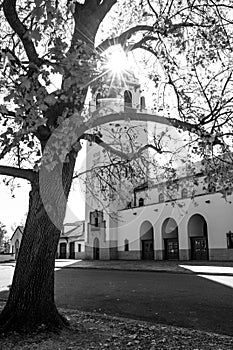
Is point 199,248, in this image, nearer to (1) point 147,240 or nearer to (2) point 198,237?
(2) point 198,237

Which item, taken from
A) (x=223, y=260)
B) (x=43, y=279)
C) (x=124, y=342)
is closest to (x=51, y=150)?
(x=43, y=279)

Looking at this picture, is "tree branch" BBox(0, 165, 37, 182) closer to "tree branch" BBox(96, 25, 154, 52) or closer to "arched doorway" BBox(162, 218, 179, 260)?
"tree branch" BBox(96, 25, 154, 52)

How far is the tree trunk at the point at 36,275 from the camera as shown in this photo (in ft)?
18.0

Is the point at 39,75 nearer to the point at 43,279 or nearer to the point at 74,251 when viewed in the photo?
the point at 43,279

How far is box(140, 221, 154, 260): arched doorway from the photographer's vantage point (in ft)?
120

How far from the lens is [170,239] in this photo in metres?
34.3

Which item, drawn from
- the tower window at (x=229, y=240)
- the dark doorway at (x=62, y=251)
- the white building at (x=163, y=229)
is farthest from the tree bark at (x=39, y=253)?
the dark doorway at (x=62, y=251)

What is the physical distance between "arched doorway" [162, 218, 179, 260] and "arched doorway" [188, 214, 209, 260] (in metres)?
1.97

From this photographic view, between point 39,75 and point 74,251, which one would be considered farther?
point 74,251

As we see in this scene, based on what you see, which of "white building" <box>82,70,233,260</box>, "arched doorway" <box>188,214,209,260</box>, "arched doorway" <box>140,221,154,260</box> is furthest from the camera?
"arched doorway" <box>140,221,154,260</box>

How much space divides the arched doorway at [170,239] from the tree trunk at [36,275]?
28857mm

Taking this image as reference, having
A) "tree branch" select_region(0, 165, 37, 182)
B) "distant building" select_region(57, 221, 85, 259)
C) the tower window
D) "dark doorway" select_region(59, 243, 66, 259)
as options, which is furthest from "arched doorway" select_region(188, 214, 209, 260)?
"tree branch" select_region(0, 165, 37, 182)

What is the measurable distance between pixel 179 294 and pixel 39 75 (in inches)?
331

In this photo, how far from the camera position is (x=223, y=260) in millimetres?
28094
